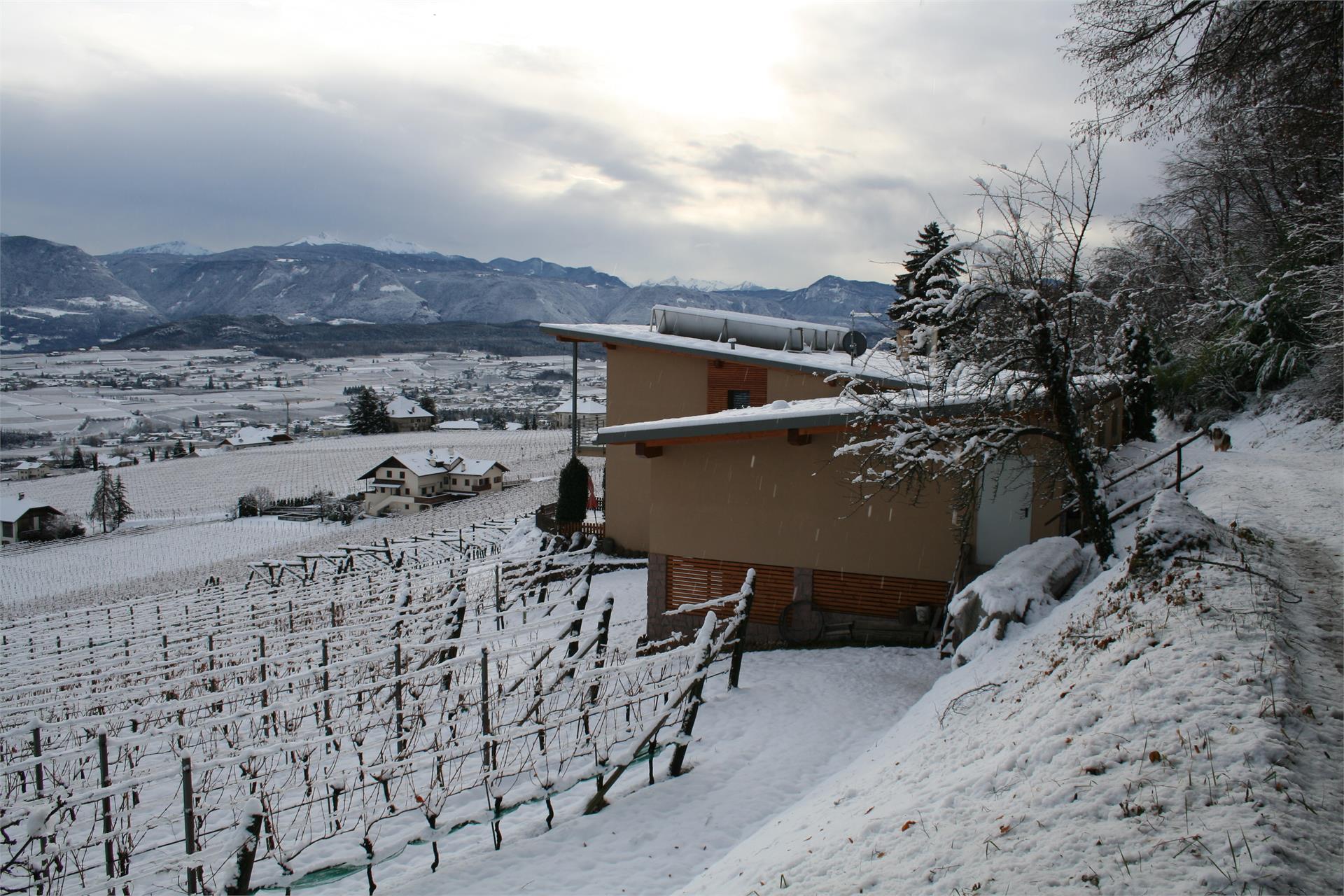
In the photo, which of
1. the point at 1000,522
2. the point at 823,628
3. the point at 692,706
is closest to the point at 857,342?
the point at 1000,522

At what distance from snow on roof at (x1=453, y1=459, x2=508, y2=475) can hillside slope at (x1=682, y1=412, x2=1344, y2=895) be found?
62153mm

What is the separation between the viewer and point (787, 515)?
44.1 ft

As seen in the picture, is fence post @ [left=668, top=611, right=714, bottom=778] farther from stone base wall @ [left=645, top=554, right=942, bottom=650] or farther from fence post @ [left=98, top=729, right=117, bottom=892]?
fence post @ [left=98, top=729, right=117, bottom=892]

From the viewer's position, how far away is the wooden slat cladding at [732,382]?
875 inches

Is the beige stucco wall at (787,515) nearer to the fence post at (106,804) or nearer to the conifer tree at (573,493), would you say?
the fence post at (106,804)

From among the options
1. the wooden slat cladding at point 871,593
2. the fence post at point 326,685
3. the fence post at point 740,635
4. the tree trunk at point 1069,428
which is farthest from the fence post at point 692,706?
the tree trunk at point 1069,428

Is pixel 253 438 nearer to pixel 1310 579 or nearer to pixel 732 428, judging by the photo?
pixel 732 428

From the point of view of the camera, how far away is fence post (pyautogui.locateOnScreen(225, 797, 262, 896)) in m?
5.38

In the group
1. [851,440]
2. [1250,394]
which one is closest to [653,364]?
[851,440]

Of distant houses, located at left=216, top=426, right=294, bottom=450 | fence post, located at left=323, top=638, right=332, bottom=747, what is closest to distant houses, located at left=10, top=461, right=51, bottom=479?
distant houses, located at left=216, top=426, right=294, bottom=450

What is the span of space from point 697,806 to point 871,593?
Result: 644 cm

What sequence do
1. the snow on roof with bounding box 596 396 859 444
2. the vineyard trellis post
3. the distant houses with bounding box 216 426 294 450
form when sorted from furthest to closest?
the distant houses with bounding box 216 426 294 450 < the snow on roof with bounding box 596 396 859 444 < the vineyard trellis post

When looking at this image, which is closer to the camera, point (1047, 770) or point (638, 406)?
point (1047, 770)

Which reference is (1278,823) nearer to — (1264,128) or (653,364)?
(1264,128)
